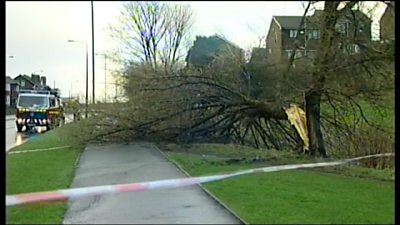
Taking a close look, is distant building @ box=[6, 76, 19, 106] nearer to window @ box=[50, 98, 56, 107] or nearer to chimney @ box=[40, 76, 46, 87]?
chimney @ box=[40, 76, 46, 87]

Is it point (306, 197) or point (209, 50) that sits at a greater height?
point (209, 50)

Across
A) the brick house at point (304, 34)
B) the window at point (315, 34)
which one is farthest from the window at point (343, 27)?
the window at point (315, 34)

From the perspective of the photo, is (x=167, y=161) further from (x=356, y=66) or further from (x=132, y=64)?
(x=356, y=66)

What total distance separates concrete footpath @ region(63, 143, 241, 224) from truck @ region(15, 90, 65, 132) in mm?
1019

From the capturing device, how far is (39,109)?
4.02 m

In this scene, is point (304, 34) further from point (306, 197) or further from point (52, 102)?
point (52, 102)

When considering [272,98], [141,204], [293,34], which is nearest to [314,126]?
[272,98]

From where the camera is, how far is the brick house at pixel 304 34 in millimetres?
9555

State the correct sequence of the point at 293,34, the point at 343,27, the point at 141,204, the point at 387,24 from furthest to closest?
the point at 293,34, the point at 343,27, the point at 387,24, the point at 141,204

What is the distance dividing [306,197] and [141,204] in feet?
6.09

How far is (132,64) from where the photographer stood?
10.3m

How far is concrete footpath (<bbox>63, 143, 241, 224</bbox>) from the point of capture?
211 inches

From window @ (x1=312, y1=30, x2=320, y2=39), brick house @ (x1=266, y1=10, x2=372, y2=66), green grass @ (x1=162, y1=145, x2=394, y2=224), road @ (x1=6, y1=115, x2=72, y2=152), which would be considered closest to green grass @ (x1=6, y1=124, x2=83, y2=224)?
road @ (x1=6, y1=115, x2=72, y2=152)
